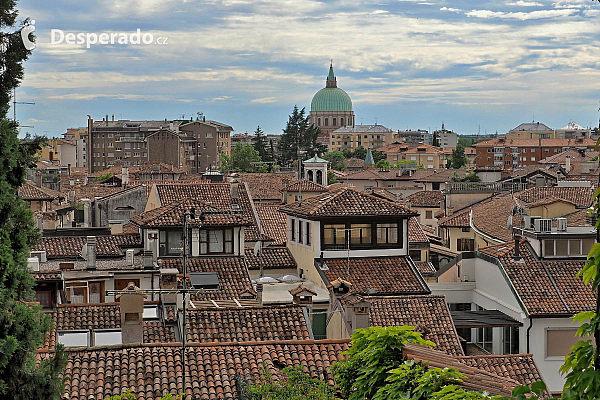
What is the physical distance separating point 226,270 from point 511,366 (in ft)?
30.5

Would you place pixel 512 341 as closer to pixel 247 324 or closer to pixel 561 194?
pixel 247 324

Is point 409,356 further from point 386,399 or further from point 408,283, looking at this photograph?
point 408,283

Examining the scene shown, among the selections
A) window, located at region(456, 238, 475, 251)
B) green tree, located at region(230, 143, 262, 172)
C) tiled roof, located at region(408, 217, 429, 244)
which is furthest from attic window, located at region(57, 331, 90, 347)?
green tree, located at region(230, 143, 262, 172)

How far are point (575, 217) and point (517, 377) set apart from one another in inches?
602

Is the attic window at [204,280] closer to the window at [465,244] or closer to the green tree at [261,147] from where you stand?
the window at [465,244]

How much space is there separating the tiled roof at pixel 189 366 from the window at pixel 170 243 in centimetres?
1103

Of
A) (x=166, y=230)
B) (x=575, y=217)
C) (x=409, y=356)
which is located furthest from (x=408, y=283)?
(x=409, y=356)

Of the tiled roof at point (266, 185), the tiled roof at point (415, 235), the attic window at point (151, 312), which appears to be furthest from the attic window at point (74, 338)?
the tiled roof at point (266, 185)

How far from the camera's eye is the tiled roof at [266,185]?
50.2 meters

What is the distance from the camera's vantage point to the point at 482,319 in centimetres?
2280

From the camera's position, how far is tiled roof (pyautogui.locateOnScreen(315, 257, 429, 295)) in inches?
904

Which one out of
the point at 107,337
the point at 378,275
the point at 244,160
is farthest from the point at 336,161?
the point at 107,337

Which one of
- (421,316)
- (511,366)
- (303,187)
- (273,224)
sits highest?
(303,187)

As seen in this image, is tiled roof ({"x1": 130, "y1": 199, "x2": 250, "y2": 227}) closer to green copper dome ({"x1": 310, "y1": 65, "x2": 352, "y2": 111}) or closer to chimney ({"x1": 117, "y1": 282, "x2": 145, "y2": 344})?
chimney ({"x1": 117, "y1": 282, "x2": 145, "y2": 344})
